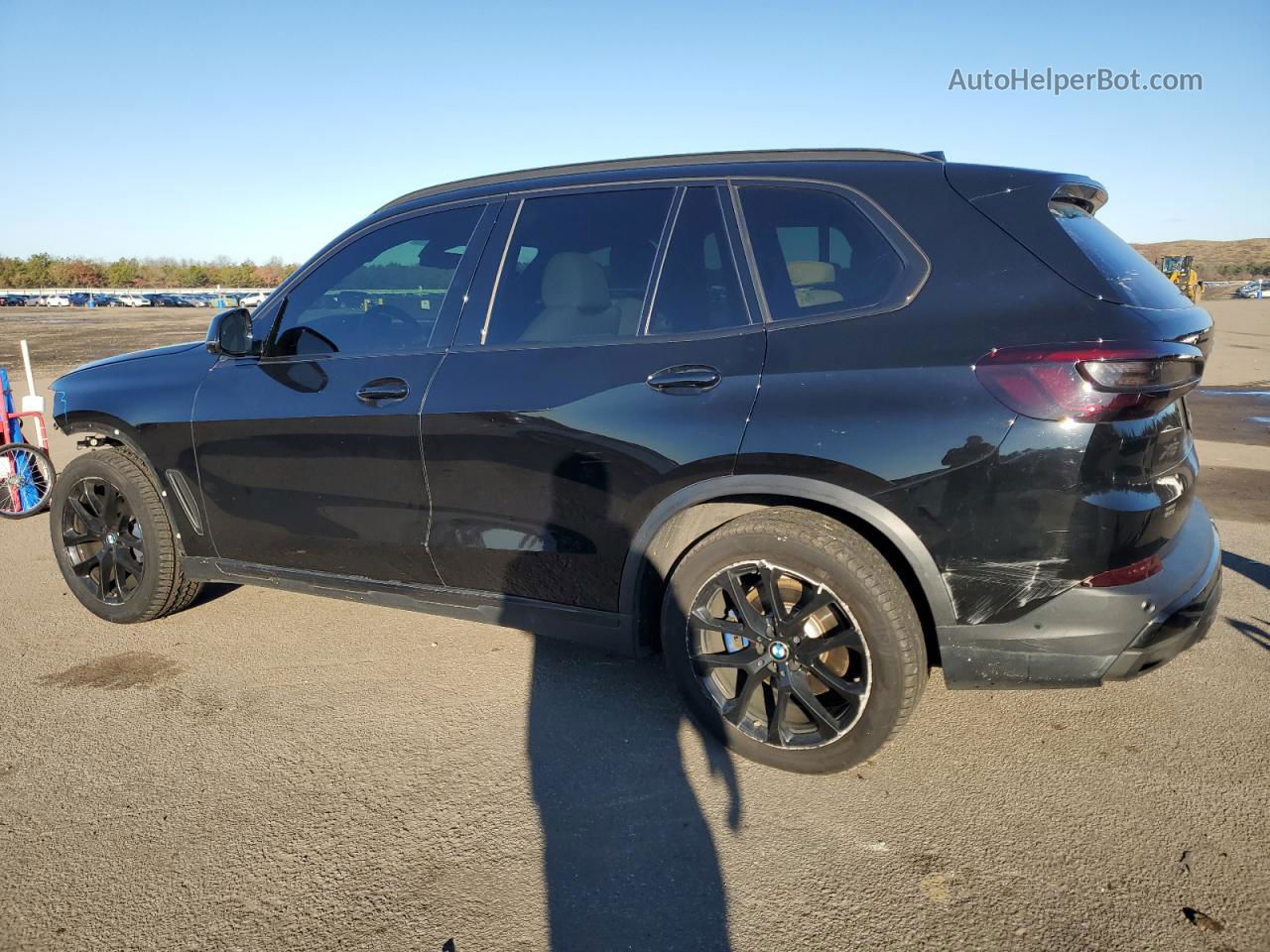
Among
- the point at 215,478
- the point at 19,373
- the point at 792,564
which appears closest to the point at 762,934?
the point at 792,564

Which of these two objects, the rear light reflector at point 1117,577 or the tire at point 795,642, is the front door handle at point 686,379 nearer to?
the tire at point 795,642

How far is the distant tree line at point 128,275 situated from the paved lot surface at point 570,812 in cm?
10207

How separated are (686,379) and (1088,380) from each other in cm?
118

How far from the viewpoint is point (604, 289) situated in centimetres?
314

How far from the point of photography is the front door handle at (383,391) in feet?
10.9

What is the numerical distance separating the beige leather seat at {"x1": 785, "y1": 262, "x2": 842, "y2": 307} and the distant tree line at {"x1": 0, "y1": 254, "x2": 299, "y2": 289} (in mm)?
103036

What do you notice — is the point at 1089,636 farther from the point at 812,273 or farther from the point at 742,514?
the point at 812,273

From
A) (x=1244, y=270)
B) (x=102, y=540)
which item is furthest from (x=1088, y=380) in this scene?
(x=1244, y=270)

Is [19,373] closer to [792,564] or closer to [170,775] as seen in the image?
[170,775]

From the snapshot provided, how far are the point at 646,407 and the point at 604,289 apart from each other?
0.55 metres

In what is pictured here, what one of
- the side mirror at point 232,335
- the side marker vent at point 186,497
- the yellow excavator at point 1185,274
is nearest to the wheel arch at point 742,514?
the side mirror at point 232,335

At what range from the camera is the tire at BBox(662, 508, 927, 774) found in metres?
2.65

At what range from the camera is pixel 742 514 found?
2908 millimetres

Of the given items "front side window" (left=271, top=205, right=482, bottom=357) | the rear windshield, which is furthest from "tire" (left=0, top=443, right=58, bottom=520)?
the rear windshield
